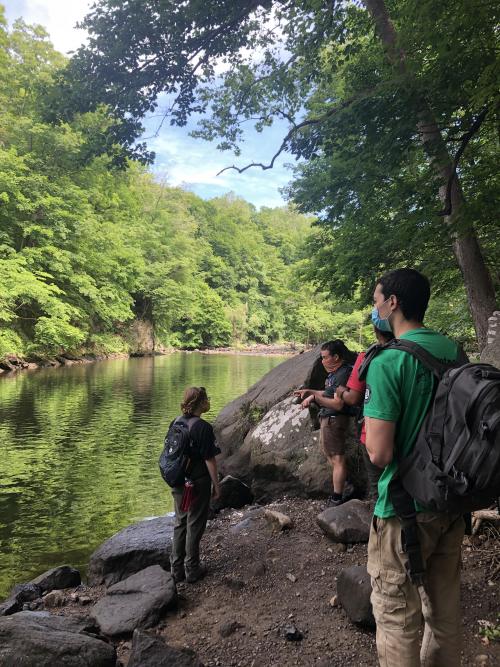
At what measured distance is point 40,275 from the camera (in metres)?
29.0

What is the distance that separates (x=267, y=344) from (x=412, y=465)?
6798cm

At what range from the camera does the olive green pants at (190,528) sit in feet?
14.3

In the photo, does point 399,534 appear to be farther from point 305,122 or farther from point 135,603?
point 305,122

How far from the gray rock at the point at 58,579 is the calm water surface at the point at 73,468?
0.61 m

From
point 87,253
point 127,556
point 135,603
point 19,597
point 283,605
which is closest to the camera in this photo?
point 283,605

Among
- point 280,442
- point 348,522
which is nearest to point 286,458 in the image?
point 280,442

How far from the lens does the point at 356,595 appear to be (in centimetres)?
326

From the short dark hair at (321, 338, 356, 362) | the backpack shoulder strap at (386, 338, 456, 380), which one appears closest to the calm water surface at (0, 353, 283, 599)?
the short dark hair at (321, 338, 356, 362)

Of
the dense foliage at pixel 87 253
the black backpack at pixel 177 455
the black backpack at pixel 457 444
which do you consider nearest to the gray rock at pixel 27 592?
the black backpack at pixel 177 455

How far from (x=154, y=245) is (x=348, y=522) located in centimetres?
4565

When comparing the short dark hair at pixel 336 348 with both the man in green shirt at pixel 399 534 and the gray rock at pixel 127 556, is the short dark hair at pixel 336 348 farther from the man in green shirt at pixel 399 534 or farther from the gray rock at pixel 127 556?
the man in green shirt at pixel 399 534

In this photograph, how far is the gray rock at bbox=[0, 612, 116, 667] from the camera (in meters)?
2.84

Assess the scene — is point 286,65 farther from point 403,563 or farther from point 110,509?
point 403,563

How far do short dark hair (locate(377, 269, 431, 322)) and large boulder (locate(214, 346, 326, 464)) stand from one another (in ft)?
16.7
